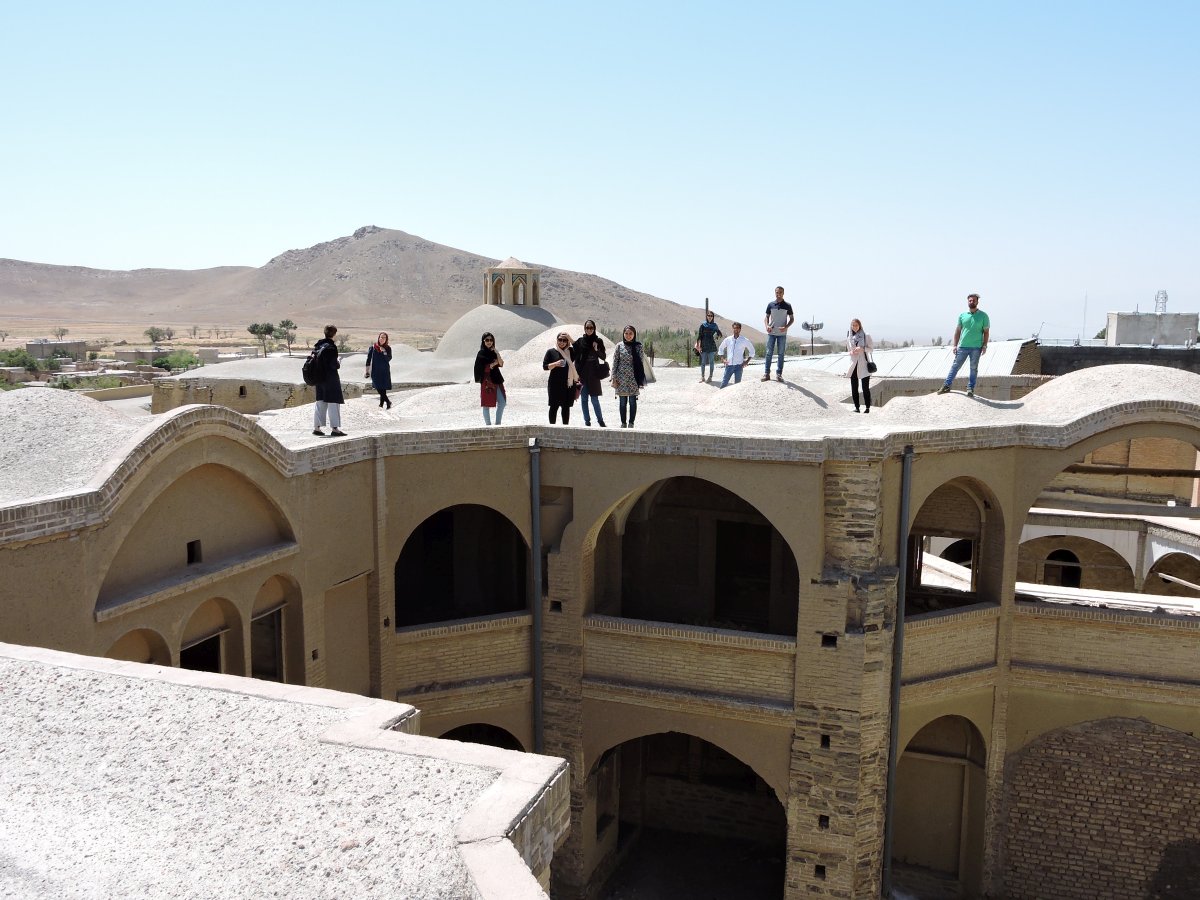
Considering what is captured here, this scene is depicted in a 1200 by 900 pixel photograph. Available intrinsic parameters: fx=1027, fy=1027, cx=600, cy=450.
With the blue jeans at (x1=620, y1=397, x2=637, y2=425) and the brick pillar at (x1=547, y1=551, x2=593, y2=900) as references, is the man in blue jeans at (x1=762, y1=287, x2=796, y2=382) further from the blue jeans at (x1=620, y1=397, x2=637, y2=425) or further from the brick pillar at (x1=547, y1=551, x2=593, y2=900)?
the brick pillar at (x1=547, y1=551, x2=593, y2=900)

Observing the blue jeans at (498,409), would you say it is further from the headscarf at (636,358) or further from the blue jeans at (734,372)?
the blue jeans at (734,372)

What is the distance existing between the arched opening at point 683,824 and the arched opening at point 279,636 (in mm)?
4764

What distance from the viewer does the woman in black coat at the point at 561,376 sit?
13.0 meters

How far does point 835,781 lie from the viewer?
12.1 meters

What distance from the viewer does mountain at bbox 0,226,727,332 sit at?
118m

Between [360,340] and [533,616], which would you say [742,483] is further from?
[360,340]

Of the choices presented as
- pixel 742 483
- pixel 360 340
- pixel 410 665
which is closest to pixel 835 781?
pixel 742 483

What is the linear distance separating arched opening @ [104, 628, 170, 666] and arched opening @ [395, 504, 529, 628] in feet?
19.7

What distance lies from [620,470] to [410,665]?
359cm

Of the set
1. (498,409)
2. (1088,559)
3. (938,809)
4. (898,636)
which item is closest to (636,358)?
(498,409)

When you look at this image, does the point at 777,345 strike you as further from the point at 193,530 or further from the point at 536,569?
the point at 193,530

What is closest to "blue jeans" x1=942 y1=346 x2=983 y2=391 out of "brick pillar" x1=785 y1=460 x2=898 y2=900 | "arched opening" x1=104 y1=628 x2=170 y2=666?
"brick pillar" x1=785 y1=460 x2=898 y2=900

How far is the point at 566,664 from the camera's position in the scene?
13.1 meters

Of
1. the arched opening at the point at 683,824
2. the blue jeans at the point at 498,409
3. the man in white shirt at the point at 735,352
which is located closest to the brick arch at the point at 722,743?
the arched opening at the point at 683,824
